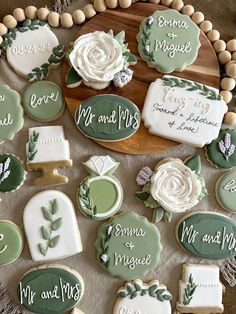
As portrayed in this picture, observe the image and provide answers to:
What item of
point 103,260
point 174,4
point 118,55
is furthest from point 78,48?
point 103,260

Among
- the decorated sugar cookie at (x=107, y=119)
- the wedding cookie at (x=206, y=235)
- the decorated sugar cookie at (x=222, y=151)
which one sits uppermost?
the decorated sugar cookie at (x=107, y=119)

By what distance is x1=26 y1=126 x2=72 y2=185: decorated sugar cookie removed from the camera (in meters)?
0.89

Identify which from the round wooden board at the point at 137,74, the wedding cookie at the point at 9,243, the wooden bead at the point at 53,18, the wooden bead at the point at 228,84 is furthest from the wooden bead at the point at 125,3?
the wedding cookie at the point at 9,243

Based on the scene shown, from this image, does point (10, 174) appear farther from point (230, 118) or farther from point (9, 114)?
point (230, 118)

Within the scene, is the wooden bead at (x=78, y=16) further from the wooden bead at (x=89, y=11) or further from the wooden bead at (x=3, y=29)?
the wooden bead at (x=3, y=29)

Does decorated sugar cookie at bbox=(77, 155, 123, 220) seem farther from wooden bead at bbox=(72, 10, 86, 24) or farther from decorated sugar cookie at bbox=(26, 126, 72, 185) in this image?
wooden bead at bbox=(72, 10, 86, 24)

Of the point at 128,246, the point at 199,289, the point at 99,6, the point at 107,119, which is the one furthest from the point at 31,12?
the point at 199,289

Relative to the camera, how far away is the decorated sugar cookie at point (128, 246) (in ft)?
2.92

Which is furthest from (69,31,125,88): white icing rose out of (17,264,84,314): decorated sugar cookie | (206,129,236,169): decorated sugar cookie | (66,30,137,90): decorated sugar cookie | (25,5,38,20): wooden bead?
(17,264,84,314): decorated sugar cookie

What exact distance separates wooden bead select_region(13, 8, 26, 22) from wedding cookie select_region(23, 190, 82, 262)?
314mm

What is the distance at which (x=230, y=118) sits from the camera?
2.99ft

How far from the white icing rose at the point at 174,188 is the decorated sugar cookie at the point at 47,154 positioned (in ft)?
0.51

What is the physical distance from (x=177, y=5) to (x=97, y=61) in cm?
19

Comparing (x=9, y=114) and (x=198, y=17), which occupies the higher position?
(x=198, y=17)
